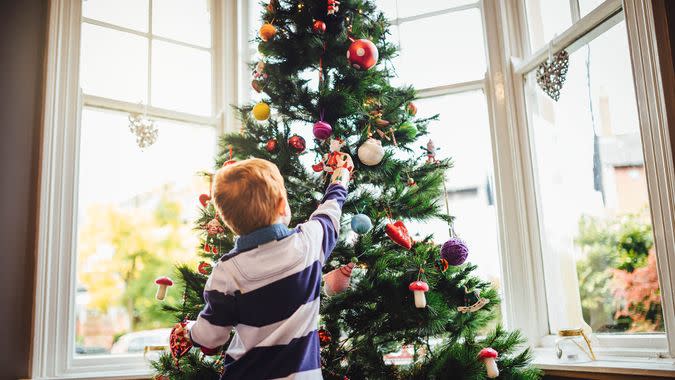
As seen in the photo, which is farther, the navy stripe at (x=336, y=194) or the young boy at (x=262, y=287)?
the navy stripe at (x=336, y=194)

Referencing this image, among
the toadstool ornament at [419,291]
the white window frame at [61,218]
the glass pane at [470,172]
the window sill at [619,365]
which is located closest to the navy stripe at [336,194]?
the toadstool ornament at [419,291]

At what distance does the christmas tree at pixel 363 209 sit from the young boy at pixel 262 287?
0.30m

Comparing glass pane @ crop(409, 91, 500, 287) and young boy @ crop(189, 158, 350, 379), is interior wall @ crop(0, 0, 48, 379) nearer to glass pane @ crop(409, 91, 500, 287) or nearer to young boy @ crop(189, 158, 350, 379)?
young boy @ crop(189, 158, 350, 379)

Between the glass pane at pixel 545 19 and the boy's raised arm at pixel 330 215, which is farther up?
the glass pane at pixel 545 19

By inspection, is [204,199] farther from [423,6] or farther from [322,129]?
[423,6]

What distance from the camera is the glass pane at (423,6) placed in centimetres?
259

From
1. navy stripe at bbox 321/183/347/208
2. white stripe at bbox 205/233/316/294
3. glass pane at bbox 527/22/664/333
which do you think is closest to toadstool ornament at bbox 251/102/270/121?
navy stripe at bbox 321/183/347/208

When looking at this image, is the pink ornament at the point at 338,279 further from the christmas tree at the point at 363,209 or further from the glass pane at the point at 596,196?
the glass pane at the point at 596,196

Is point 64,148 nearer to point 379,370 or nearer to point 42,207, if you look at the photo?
point 42,207

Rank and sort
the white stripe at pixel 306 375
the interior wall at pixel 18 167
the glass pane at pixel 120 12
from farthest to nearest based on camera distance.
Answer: the glass pane at pixel 120 12 < the interior wall at pixel 18 167 < the white stripe at pixel 306 375

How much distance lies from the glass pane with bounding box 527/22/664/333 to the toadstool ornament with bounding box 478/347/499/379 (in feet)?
1.86

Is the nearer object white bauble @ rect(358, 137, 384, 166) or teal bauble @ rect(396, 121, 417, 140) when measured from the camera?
white bauble @ rect(358, 137, 384, 166)

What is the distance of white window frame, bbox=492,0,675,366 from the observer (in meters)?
1.58

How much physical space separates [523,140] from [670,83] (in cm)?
80
